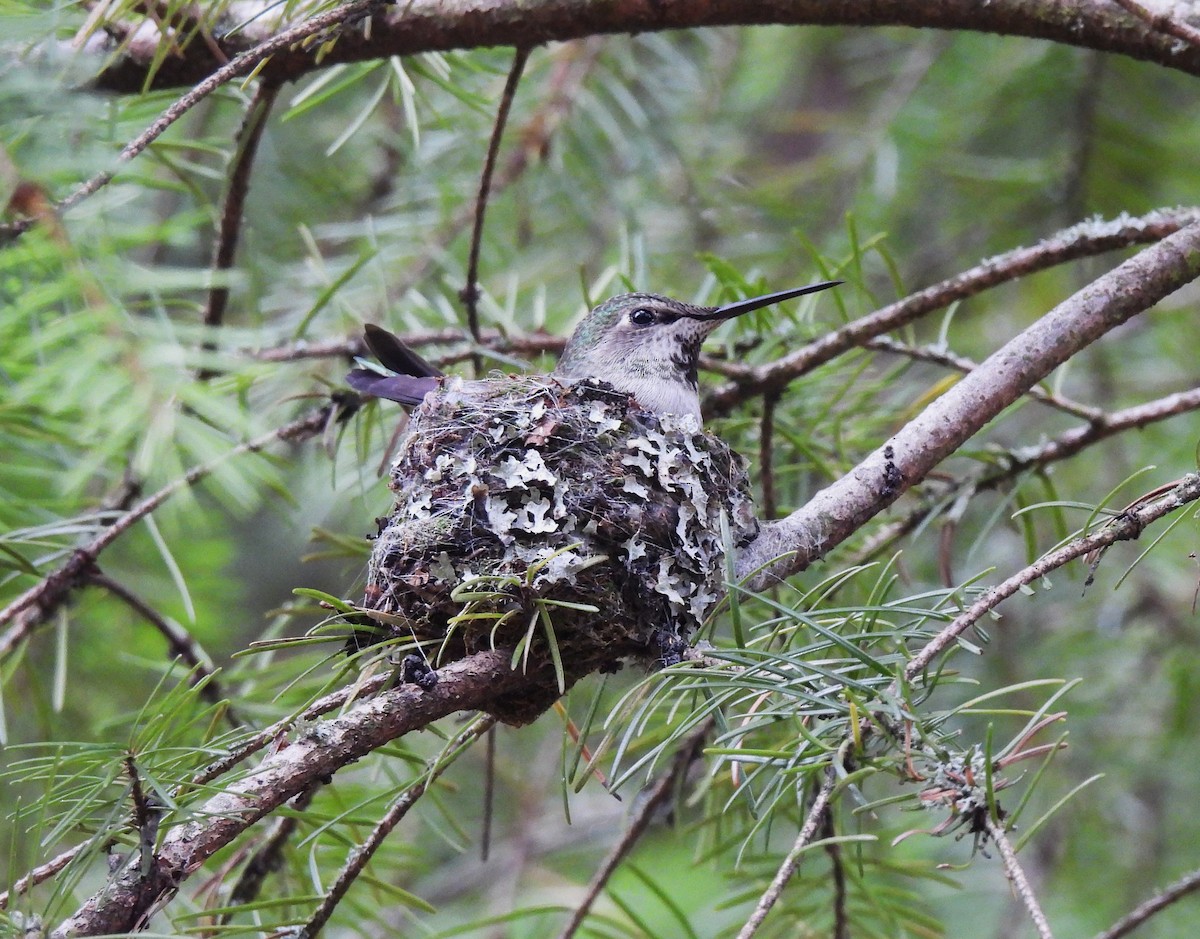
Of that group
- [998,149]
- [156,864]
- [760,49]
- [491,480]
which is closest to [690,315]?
[491,480]

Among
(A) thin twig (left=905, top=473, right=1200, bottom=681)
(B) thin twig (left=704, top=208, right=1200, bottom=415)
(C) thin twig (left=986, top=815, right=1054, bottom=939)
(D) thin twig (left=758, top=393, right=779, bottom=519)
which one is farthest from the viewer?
(D) thin twig (left=758, top=393, right=779, bottom=519)

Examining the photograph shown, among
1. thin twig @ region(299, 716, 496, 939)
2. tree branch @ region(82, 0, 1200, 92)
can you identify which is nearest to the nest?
thin twig @ region(299, 716, 496, 939)

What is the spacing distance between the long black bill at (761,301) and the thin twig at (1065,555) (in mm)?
1088

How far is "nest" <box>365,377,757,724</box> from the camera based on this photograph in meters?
1.76

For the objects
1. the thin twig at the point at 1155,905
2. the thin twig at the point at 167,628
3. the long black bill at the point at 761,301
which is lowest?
the thin twig at the point at 1155,905

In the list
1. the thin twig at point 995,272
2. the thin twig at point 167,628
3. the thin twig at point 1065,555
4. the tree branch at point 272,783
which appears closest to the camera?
the tree branch at point 272,783

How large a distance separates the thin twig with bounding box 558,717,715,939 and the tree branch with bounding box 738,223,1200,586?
52 cm

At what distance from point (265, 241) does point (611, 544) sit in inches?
103

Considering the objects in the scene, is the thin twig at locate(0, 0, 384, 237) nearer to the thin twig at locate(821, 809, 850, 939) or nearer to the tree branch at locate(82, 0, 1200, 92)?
the tree branch at locate(82, 0, 1200, 92)

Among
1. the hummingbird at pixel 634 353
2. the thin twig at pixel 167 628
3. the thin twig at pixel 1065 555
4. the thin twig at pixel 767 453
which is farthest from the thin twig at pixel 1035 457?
the thin twig at pixel 167 628

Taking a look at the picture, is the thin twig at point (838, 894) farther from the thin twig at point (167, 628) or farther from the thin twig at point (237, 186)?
the thin twig at point (237, 186)

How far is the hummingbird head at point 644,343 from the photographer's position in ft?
9.67

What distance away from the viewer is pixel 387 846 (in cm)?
226

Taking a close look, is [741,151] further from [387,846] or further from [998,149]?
[387,846]
